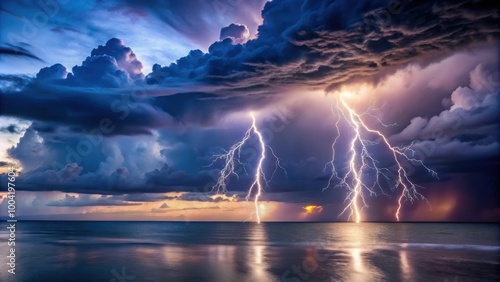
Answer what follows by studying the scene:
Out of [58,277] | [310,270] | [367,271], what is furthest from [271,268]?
[58,277]

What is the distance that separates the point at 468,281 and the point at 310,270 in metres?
8.56

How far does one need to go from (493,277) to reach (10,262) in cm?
3098

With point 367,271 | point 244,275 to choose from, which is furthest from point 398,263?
point 244,275

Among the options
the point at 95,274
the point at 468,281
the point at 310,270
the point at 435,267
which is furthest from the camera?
the point at 435,267

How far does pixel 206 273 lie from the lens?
21750 mm

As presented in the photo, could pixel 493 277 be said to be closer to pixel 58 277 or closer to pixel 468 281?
pixel 468 281

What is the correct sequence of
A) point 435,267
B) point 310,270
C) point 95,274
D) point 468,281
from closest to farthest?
point 468,281 → point 95,274 → point 310,270 → point 435,267

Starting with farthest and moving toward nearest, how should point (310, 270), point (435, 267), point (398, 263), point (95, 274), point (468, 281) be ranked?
point (398, 263), point (435, 267), point (310, 270), point (95, 274), point (468, 281)

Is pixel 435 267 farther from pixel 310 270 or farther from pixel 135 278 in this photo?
pixel 135 278

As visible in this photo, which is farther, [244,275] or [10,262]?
[10,262]

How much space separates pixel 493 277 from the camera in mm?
20969

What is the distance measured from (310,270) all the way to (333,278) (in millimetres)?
2765

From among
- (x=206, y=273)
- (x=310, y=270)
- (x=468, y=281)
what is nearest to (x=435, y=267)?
(x=468, y=281)

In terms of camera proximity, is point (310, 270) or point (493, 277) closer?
point (493, 277)
